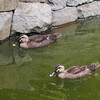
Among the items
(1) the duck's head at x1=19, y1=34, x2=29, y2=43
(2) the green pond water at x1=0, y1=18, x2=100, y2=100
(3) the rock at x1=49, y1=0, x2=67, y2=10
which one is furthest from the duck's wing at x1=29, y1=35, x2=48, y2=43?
(3) the rock at x1=49, y1=0, x2=67, y2=10

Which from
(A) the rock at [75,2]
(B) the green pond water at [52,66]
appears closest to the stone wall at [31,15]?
(A) the rock at [75,2]

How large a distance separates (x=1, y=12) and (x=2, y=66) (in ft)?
6.73

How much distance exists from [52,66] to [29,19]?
2.34 metres

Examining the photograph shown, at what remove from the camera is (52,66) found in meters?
8.12

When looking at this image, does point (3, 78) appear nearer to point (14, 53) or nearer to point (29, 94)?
point (29, 94)

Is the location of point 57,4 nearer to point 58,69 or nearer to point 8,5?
point 8,5

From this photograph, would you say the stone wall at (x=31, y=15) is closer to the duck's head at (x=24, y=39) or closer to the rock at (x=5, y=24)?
the rock at (x=5, y=24)

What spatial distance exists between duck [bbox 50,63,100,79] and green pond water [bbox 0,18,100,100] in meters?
0.10

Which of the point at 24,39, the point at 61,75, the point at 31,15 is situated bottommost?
the point at 24,39

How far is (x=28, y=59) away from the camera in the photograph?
8672 millimetres

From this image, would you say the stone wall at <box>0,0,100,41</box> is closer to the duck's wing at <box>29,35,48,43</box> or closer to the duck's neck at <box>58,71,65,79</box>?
the duck's wing at <box>29,35,48,43</box>

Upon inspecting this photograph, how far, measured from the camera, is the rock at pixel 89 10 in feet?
37.3

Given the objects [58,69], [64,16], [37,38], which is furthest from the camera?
[64,16]

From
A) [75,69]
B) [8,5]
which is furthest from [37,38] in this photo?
[75,69]
